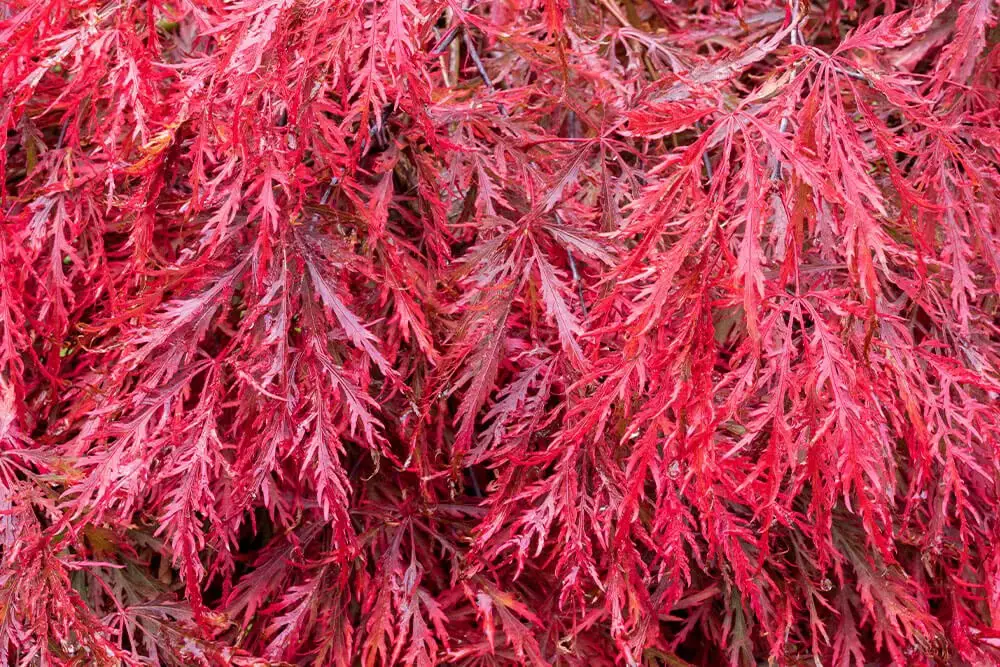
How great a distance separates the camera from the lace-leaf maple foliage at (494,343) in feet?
3.04

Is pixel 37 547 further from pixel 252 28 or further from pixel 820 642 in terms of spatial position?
pixel 820 642

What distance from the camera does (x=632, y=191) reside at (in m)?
1.27

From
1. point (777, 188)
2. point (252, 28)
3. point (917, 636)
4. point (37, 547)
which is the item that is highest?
point (252, 28)

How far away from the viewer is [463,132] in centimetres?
129

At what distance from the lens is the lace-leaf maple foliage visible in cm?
93

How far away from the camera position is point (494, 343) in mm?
1136

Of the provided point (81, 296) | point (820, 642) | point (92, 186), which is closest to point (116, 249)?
point (81, 296)

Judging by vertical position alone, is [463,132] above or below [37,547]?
above

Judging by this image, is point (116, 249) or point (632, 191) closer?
point (632, 191)

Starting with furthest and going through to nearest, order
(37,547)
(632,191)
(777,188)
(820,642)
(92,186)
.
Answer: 1. (820,642)
2. (92,186)
3. (632,191)
4. (37,547)
5. (777,188)

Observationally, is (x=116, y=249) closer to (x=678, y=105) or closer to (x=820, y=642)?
(x=678, y=105)

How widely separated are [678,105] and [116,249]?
3.63 feet

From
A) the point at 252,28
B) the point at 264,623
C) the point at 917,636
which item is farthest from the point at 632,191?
the point at 264,623

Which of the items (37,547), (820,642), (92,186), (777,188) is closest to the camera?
(777,188)
